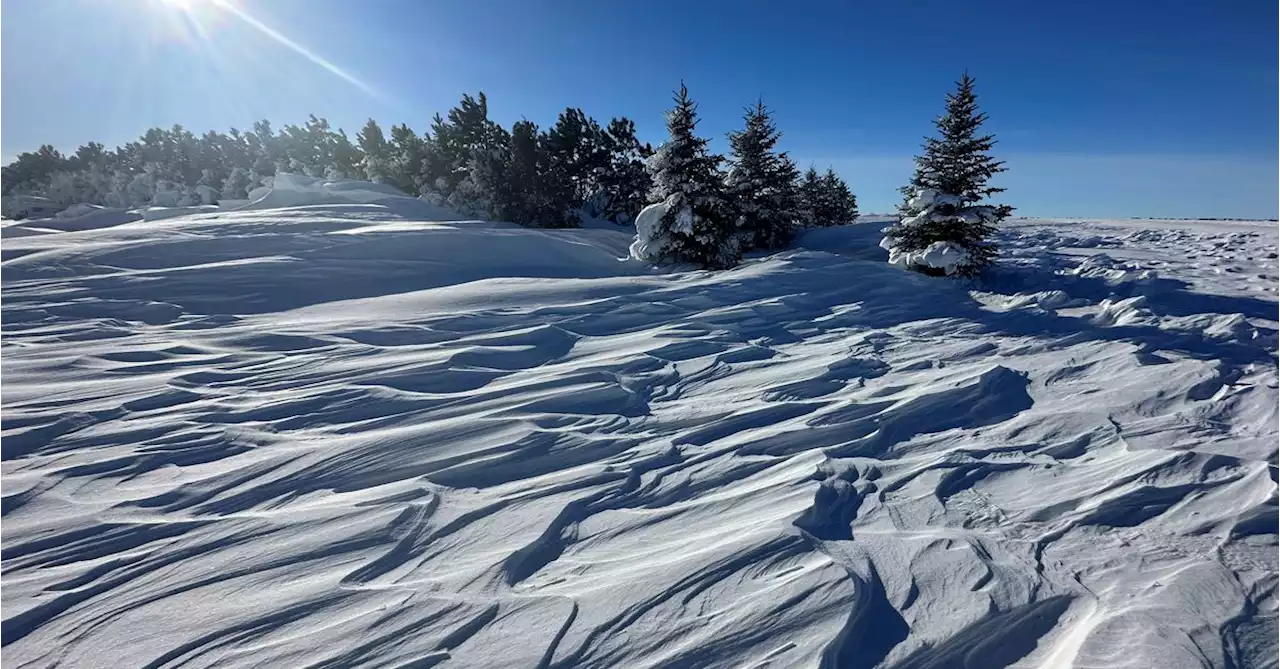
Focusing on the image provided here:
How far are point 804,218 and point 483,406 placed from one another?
26.7m

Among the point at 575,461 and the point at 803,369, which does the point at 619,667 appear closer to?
the point at 575,461

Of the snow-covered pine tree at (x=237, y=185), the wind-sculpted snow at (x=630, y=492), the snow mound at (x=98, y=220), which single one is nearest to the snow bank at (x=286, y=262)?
the wind-sculpted snow at (x=630, y=492)

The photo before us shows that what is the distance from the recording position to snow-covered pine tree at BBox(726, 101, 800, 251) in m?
22.0

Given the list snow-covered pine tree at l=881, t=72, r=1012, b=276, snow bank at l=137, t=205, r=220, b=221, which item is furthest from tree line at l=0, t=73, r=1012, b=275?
snow bank at l=137, t=205, r=220, b=221

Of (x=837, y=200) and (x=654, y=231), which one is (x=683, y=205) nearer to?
(x=654, y=231)

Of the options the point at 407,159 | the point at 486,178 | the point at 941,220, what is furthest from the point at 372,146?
the point at 941,220

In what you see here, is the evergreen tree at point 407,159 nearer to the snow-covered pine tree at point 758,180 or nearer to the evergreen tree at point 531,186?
the evergreen tree at point 531,186

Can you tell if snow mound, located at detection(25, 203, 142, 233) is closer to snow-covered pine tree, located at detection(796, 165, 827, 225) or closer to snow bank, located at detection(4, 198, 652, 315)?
snow bank, located at detection(4, 198, 652, 315)

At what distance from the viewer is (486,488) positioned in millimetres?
3088

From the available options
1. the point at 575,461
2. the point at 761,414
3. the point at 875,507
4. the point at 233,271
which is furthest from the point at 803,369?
the point at 233,271

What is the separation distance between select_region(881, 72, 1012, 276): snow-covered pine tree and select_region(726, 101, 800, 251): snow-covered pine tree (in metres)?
8.12

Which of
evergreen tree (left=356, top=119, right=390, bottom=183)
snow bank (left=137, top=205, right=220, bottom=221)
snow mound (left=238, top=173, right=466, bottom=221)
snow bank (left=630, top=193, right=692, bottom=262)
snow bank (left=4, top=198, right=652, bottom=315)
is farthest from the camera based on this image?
evergreen tree (left=356, top=119, right=390, bottom=183)

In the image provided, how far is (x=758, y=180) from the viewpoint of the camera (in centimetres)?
2300

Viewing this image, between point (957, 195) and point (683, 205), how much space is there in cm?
776
